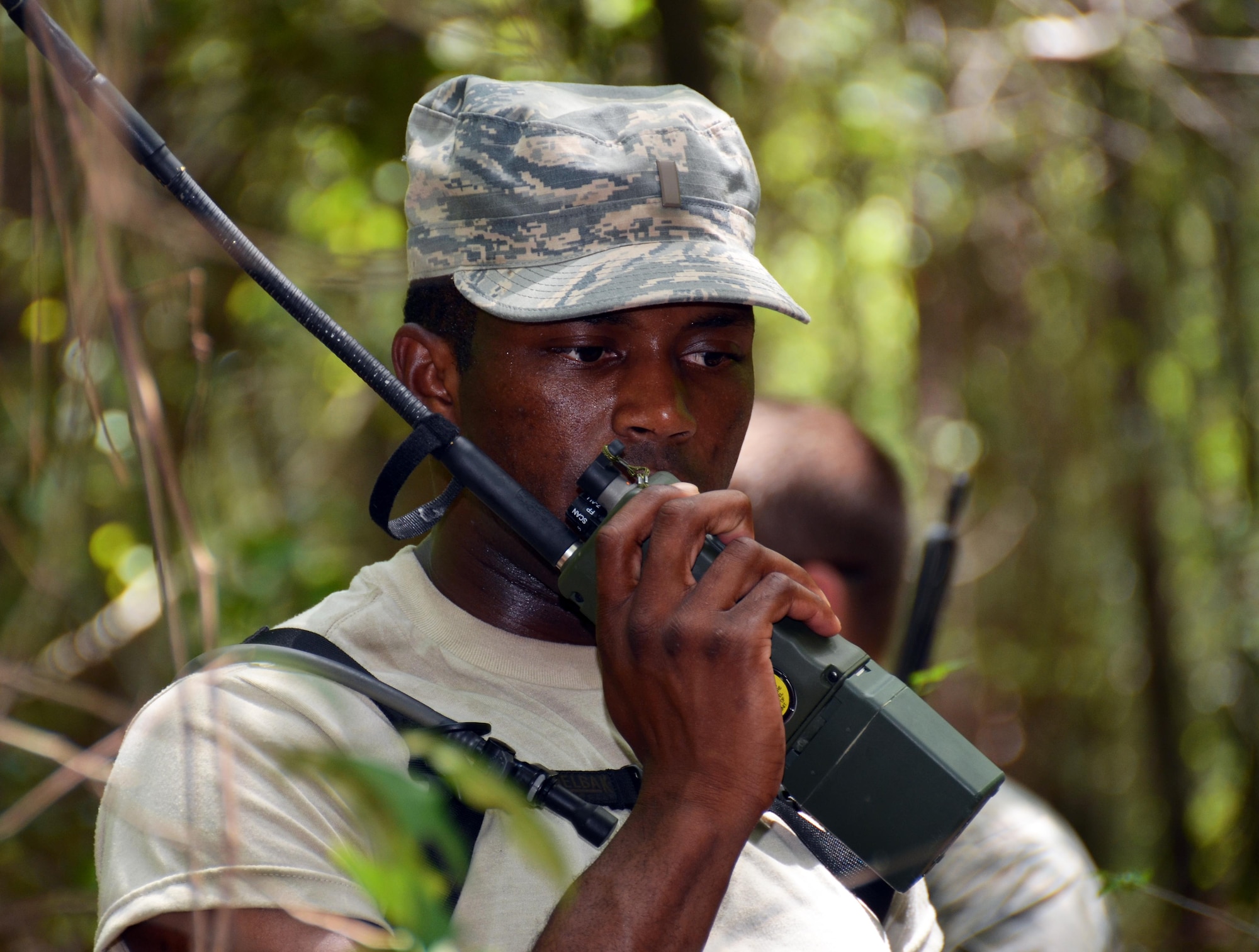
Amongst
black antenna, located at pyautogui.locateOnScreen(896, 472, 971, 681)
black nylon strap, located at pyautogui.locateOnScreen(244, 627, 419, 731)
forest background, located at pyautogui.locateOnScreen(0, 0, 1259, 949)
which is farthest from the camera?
forest background, located at pyautogui.locateOnScreen(0, 0, 1259, 949)

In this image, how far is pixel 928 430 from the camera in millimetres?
6125

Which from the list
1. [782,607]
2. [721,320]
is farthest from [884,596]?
[782,607]

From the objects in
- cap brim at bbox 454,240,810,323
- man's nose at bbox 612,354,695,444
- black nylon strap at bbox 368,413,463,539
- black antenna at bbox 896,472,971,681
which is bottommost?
black antenna at bbox 896,472,971,681

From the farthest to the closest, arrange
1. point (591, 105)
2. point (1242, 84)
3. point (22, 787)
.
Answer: point (1242, 84), point (22, 787), point (591, 105)

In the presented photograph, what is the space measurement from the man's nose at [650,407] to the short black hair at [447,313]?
260 mm

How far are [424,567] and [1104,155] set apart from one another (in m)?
4.42

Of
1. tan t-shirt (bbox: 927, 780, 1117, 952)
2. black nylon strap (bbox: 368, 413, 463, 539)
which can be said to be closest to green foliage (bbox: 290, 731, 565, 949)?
black nylon strap (bbox: 368, 413, 463, 539)

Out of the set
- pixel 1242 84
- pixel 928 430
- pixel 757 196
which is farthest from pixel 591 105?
pixel 928 430

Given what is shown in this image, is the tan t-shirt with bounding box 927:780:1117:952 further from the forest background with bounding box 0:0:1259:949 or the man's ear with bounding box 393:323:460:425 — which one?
the forest background with bounding box 0:0:1259:949

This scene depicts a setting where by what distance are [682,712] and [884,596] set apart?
193 centimetres

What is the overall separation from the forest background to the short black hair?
23.1 inches

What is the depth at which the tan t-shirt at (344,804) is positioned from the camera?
135 centimetres

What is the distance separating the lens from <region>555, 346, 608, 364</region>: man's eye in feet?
5.97

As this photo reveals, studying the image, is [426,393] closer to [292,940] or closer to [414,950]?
[292,940]
